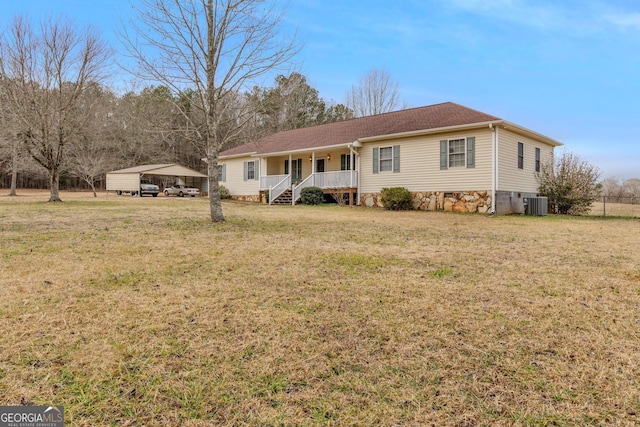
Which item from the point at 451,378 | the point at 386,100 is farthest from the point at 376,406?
the point at 386,100

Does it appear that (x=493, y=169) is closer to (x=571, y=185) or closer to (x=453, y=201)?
(x=453, y=201)

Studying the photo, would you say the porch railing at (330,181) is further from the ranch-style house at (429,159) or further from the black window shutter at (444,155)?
the black window shutter at (444,155)

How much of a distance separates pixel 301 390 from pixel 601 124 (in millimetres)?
24501

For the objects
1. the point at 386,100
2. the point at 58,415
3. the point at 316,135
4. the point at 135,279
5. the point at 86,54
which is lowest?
the point at 58,415

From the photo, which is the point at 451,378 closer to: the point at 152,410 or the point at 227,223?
the point at 152,410

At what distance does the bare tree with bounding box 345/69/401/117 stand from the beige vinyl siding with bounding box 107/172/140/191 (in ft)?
66.5

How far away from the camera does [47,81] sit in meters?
16.3

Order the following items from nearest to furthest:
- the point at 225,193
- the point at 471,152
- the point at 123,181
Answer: the point at 471,152
the point at 225,193
the point at 123,181

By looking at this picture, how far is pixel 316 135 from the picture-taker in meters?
21.2

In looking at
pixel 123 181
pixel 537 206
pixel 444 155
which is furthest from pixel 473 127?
pixel 123 181

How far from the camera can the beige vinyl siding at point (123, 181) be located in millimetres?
30609

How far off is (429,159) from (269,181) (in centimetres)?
934

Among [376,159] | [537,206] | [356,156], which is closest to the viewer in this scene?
[537,206]

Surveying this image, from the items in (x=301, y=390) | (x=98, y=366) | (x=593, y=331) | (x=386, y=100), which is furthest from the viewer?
(x=386, y=100)
